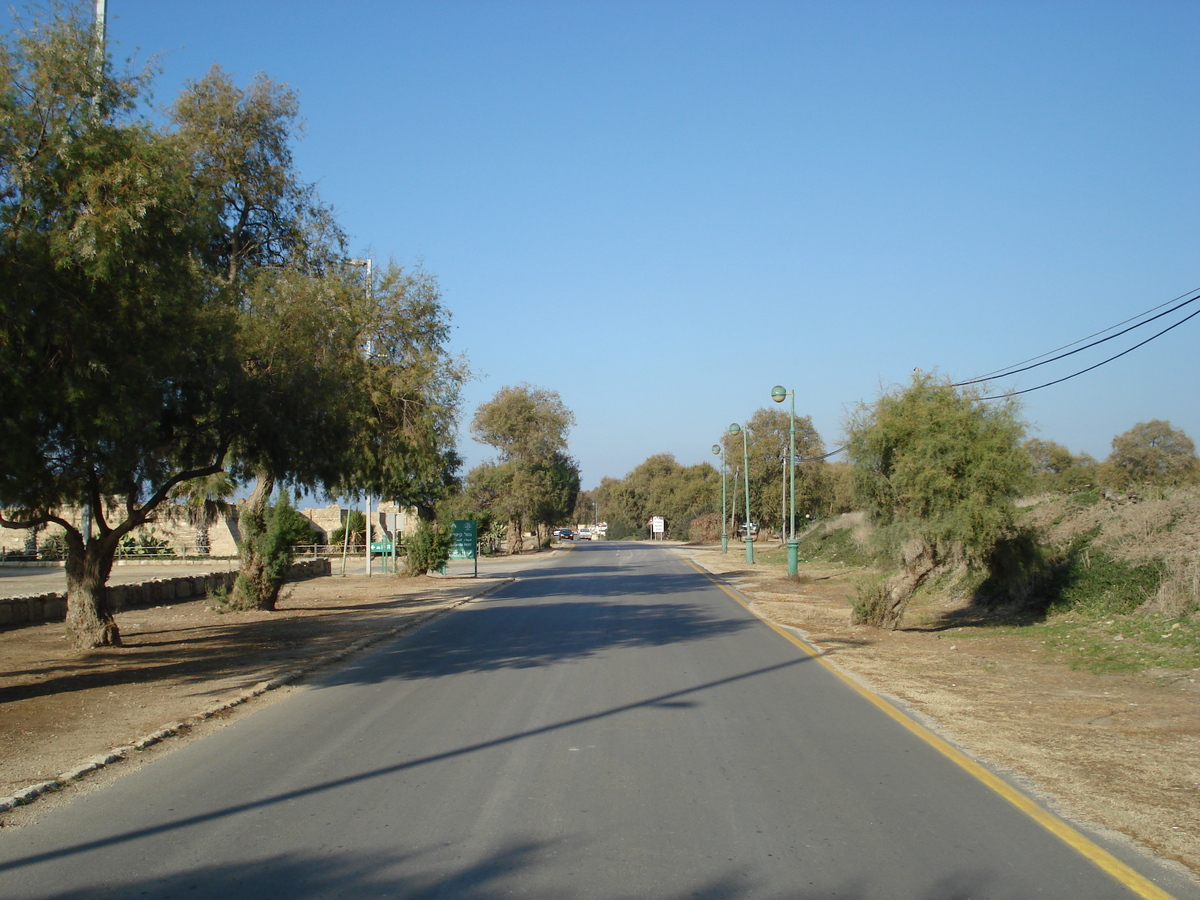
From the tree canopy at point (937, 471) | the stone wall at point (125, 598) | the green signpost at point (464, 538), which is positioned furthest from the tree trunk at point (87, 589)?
the green signpost at point (464, 538)

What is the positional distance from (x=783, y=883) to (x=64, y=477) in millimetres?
10490

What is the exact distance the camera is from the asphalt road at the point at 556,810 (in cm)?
506

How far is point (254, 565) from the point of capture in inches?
831

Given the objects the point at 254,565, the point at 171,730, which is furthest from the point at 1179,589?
the point at 254,565

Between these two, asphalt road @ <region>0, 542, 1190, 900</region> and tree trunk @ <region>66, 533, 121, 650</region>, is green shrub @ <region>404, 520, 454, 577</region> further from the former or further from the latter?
asphalt road @ <region>0, 542, 1190, 900</region>

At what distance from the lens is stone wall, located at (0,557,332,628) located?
18.2 m

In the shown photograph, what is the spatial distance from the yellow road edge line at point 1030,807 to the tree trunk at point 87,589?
10952mm

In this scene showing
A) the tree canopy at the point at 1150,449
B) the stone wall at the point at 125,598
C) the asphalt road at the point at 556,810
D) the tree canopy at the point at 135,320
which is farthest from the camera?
the tree canopy at the point at 1150,449

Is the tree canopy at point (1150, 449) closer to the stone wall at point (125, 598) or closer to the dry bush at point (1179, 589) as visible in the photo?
the dry bush at point (1179, 589)

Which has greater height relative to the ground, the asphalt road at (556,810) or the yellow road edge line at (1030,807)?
the asphalt road at (556,810)

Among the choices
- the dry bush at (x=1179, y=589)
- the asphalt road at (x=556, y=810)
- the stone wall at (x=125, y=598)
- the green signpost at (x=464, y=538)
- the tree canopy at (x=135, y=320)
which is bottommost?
the asphalt road at (x=556, y=810)

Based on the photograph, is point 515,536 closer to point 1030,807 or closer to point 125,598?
point 125,598

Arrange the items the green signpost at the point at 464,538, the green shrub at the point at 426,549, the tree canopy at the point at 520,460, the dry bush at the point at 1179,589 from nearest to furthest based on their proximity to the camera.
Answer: the dry bush at the point at 1179,589
the green shrub at the point at 426,549
the green signpost at the point at 464,538
the tree canopy at the point at 520,460

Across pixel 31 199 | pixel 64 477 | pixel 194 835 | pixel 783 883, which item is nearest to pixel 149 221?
pixel 31 199
